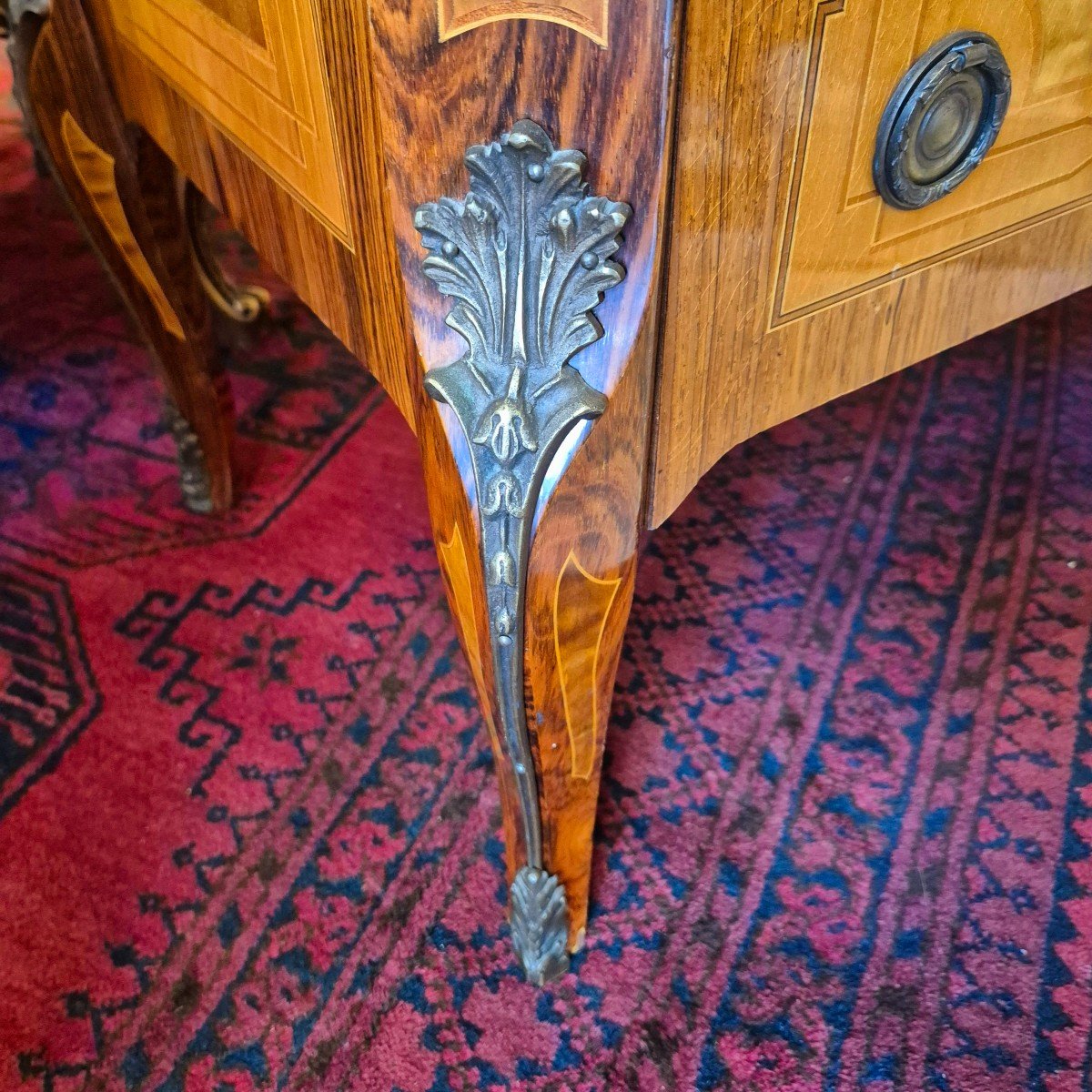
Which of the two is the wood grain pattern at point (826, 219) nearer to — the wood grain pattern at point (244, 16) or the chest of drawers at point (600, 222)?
the chest of drawers at point (600, 222)

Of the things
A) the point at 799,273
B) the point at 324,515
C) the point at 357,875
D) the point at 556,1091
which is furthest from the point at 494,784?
the point at 799,273

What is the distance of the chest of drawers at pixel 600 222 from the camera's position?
0.32m

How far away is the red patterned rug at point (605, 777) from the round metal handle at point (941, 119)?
19.2 inches

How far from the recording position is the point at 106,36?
629mm

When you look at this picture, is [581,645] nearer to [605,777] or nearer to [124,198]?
[605,777]

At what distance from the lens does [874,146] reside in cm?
37

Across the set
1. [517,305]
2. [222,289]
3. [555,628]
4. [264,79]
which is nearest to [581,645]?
[555,628]

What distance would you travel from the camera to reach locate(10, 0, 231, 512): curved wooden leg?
2.13 feet

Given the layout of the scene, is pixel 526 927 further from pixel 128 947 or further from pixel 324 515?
pixel 324 515

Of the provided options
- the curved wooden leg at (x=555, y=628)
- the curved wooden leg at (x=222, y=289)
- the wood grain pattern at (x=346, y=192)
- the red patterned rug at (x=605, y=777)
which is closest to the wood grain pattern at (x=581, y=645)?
the curved wooden leg at (x=555, y=628)

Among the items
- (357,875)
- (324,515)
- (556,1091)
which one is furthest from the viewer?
(324,515)

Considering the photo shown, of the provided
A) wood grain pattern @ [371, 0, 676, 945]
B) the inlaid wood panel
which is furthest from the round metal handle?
the inlaid wood panel

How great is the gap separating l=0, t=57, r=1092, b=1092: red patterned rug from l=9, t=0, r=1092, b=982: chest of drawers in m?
0.20

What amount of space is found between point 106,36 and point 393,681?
0.50 m
